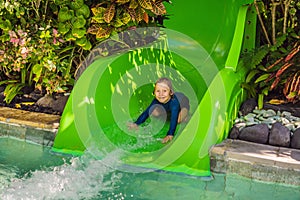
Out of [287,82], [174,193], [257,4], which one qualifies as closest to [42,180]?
[174,193]

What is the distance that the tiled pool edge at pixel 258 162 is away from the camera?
13.0 feet

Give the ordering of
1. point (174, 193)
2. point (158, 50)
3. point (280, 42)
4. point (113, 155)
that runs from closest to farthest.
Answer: point (174, 193), point (113, 155), point (280, 42), point (158, 50)

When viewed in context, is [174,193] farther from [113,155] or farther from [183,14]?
[183,14]

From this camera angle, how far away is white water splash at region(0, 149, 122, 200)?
3.77 metres

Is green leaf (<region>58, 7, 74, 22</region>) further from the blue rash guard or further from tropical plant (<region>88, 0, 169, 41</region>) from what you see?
the blue rash guard

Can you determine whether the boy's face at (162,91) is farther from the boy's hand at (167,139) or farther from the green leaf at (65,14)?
the green leaf at (65,14)

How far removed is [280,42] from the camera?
5.15 m

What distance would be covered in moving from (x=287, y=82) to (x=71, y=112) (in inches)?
83.4

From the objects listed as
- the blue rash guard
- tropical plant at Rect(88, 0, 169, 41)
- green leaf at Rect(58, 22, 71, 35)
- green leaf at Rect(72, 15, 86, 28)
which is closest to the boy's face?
the blue rash guard

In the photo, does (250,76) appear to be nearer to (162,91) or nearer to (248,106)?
(248,106)

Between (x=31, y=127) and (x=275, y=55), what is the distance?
8.63 feet

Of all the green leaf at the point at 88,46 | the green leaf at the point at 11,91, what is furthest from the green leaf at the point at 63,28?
the green leaf at the point at 11,91

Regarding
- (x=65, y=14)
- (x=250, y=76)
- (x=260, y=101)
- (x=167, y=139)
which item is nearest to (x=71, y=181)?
(x=167, y=139)

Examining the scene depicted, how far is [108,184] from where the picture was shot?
13.2 feet
